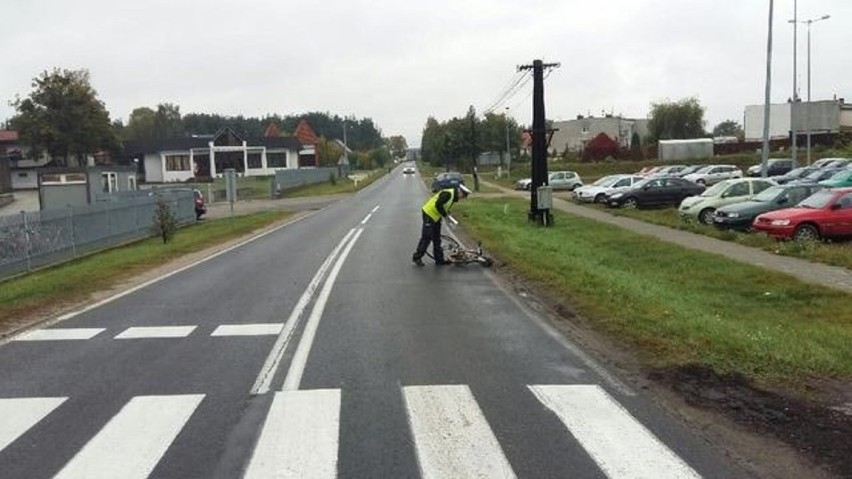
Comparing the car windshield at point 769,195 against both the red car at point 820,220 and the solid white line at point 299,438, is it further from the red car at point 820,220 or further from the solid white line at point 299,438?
the solid white line at point 299,438

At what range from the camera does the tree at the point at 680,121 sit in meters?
115

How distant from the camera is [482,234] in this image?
24.8 metres

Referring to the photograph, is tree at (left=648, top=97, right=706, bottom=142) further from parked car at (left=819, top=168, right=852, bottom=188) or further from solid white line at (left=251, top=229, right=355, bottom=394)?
solid white line at (left=251, top=229, right=355, bottom=394)

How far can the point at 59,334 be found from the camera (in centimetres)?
1053

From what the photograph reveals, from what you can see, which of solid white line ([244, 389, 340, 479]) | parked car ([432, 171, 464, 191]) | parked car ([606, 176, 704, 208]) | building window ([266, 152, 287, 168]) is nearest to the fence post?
parked car ([432, 171, 464, 191])

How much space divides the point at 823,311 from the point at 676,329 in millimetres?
3457

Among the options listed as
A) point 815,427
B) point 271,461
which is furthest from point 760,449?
point 271,461

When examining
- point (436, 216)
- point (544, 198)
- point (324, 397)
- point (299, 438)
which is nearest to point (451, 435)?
point (299, 438)

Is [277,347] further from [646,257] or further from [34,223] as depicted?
[34,223]

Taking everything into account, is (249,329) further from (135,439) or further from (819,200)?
(819,200)

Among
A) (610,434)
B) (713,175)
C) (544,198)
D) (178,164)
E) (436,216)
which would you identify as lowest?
(610,434)

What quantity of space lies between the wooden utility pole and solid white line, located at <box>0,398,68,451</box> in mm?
22994

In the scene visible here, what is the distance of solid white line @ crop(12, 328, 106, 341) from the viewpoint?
10258 millimetres

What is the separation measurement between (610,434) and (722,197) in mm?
24758
